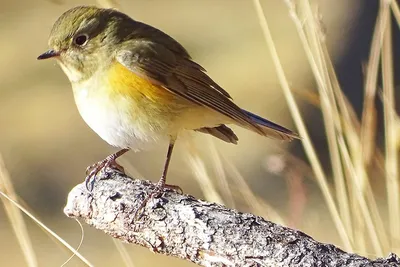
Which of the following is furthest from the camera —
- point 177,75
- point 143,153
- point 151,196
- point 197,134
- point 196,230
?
point 143,153

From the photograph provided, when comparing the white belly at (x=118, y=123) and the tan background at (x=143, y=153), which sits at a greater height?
the tan background at (x=143, y=153)

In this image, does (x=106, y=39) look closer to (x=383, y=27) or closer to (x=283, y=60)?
(x=383, y=27)

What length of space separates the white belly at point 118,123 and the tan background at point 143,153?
4.82 ft

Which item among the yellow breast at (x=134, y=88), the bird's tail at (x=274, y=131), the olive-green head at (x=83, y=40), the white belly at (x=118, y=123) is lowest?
the white belly at (x=118, y=123)

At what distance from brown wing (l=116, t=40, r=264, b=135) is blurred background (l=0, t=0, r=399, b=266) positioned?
1.05 meters

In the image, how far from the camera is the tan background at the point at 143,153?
4.86 meters

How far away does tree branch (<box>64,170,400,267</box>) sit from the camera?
162 centimetres

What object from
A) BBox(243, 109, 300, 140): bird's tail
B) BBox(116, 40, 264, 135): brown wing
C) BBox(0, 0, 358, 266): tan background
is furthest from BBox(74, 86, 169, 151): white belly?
BBox(0, 0, 358, 266): tan background

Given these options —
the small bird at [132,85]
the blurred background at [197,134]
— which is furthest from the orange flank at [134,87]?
the blurred background at [197,134]

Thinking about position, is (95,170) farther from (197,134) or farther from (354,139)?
(197,134)

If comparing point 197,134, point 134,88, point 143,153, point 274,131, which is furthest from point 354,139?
point 143,153

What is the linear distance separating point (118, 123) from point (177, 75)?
0.83 feet

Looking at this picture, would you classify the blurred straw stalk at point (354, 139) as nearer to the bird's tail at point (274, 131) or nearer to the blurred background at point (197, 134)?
the bird's tail at point (274, 131)

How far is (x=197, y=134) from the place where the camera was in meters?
3.69
